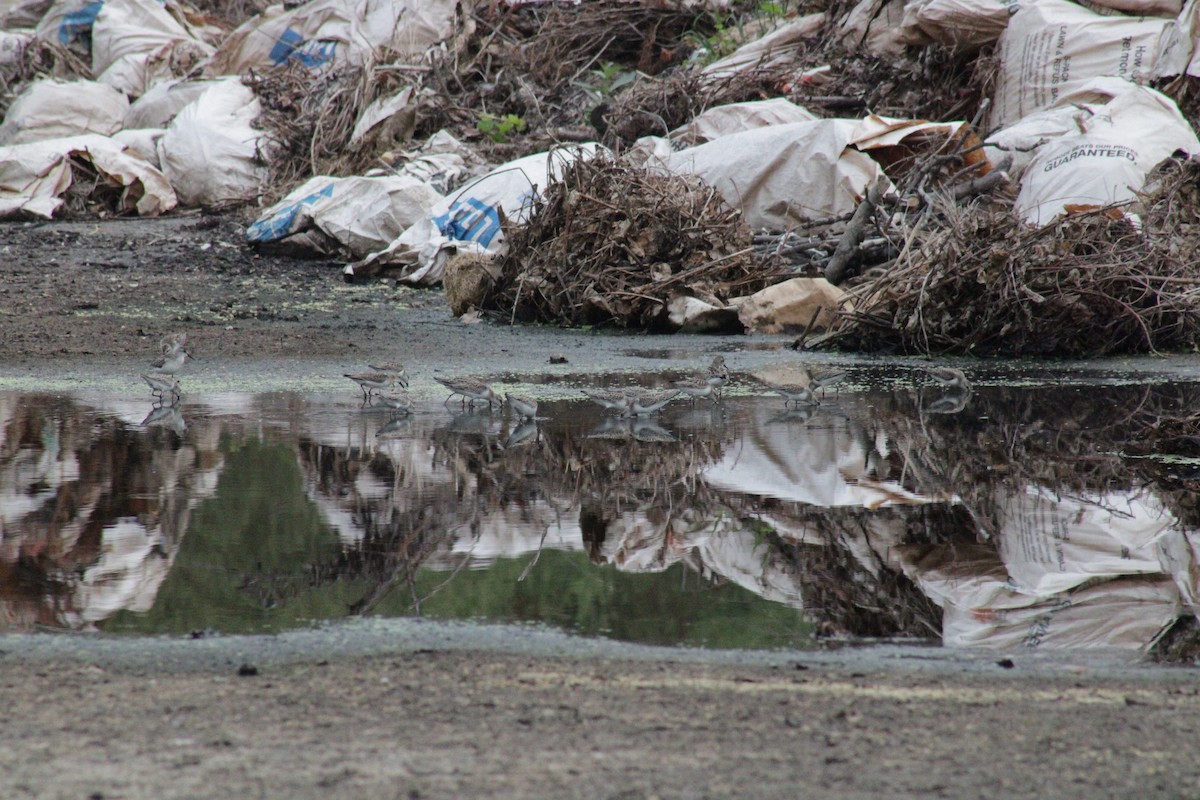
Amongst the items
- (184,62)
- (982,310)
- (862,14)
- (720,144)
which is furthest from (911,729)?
(184,62)

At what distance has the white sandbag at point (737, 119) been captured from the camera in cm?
1414

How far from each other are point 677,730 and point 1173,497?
3.37 m

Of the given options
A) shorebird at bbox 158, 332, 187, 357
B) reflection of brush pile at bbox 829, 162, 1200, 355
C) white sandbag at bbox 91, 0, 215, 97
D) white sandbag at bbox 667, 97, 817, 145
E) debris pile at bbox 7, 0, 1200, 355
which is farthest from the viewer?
white sandbag at bbox 91, 0, 215, 97

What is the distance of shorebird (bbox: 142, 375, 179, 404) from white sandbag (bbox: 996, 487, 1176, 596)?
488 centimetres

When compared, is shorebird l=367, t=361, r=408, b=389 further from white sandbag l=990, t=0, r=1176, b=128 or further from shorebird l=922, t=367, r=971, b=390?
white sandbag l=990, t=0, r=1176, b=128

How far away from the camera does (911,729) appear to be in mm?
2908

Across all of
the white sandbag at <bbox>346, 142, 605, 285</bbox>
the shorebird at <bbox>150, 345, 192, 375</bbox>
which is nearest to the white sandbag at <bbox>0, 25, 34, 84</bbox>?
the white sandbag at <bbox>346, 142, 605, 285</bbox>

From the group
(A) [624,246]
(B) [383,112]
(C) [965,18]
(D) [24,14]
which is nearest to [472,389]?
(A) [624,246]

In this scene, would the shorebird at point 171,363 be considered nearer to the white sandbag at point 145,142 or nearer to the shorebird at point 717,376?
the shorebird at point 717,376

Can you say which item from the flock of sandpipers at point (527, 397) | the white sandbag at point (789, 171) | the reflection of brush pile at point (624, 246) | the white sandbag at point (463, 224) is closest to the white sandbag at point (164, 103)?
the white sandbag at point (463, 224)

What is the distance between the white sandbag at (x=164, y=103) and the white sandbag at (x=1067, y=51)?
11384 mm

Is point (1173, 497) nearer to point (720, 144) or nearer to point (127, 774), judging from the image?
Result: point (127, 774)

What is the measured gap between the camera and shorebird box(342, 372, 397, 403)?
25.4 ft

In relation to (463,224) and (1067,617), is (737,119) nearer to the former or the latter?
(463,224)
